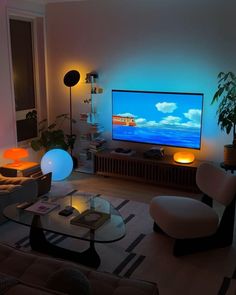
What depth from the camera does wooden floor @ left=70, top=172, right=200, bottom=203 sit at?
470 cm

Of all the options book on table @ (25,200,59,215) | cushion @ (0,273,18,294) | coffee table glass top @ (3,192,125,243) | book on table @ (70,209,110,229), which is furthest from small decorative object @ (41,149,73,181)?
cushion @ (0,273,18,294)

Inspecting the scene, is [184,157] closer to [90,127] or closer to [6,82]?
[90,127]

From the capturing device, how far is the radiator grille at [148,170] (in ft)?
15.6

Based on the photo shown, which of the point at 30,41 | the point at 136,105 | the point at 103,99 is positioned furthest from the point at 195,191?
the point at 30,41

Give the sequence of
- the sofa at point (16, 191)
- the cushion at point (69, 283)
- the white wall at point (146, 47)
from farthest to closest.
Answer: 1. the white wall at point (146, 47)
2. the sofa at point (16, 191)
3. the cushion at point (69, 283)

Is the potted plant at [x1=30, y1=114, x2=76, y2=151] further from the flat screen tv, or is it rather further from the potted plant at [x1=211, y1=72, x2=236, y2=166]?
the potted plant at [x1=211, y1=72, x2=236, y2=166]

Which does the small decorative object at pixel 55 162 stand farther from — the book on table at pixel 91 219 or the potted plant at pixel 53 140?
the book on table at pixel 91 219

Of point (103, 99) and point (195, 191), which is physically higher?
point (103, 99)

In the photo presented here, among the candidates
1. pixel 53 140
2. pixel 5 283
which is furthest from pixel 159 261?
pixel 53 140


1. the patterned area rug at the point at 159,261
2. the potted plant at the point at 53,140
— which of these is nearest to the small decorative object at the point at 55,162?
the potted plant at the point at 53,140

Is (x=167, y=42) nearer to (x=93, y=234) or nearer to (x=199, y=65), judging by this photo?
(x=199, y=65)

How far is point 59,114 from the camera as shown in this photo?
591 cm

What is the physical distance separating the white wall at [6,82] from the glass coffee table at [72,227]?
2.00 metres

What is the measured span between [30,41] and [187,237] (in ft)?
13.1
